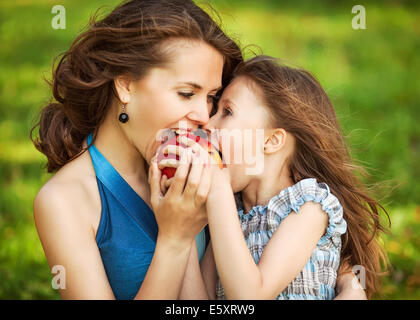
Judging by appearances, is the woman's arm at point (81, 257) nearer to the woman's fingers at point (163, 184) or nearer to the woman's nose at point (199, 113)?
the woman's fingers at point (163, 184)

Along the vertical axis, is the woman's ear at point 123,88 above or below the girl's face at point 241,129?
above

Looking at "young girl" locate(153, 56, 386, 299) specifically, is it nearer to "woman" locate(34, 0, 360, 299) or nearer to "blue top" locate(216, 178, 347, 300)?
"blue top" locate(216, 178, 347, 300)

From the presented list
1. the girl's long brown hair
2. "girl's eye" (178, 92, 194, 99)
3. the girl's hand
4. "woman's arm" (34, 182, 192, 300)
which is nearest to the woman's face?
"girl's eye" (178, 92, 194, 99)

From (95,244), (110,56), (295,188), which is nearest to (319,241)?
(295,188)

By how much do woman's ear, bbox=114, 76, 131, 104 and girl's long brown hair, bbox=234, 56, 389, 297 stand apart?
2.09ft

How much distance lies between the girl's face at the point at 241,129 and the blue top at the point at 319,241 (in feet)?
0.76

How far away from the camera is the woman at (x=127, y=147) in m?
2.62

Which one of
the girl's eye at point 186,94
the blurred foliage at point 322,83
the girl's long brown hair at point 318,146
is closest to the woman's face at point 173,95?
the girl's eye at point 186,94

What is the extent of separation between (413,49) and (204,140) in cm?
696

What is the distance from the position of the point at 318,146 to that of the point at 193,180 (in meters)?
0.84

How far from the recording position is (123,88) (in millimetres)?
2938

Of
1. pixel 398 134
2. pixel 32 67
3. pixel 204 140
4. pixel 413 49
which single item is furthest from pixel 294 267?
pixel 413 49

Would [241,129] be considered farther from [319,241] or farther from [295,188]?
[319,241]

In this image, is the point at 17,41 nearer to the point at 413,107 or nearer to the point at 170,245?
the point at 413,107
